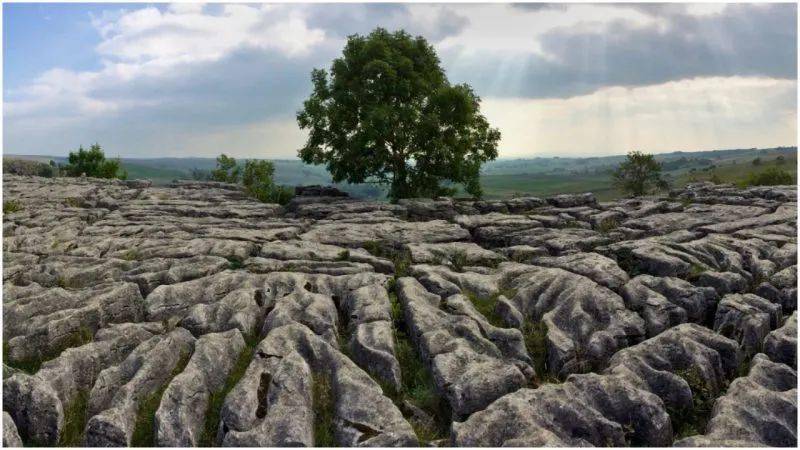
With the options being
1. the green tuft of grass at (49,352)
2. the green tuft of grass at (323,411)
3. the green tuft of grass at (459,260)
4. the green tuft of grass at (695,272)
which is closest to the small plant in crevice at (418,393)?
the green tuft of grass at (323,411)

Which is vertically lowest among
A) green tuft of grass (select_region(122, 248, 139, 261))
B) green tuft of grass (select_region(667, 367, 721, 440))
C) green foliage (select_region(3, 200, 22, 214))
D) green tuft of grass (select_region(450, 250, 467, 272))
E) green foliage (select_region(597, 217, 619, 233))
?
green tuft of grass (select_region(667, 367, 721, 440))

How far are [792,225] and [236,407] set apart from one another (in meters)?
26.8

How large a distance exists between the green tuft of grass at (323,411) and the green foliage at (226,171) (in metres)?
91.7

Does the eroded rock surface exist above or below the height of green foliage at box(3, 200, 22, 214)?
below

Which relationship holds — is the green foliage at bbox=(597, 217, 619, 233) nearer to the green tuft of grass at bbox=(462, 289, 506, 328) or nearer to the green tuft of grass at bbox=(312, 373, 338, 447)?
the green tuft of grass at bbox=(462, 289, 506, 328)

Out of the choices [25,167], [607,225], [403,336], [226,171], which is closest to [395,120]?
[607,225]

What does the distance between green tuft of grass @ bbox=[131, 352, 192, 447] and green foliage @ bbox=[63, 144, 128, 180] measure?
116761mm

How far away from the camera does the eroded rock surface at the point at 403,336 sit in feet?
37.3

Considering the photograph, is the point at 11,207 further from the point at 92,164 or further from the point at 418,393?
the point at 92,164

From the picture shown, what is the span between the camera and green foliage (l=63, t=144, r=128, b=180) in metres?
116

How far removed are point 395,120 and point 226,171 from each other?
5991 cm

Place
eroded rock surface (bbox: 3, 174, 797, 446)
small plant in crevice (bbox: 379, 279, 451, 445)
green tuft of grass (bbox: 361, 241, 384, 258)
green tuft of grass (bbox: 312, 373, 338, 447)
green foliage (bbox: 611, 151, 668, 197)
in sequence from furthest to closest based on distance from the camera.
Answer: green foliage (bbox: 611, 151, 668, 197), green tuft of grass (bbox: 361, 241, 384, 258), small plant in crevice (bbox: 379, 279, 451, 445), eroded rock surface (bbox: 3, 174, 797, 446), green tuft of grass (bbox: 312, 373, 338, 447)

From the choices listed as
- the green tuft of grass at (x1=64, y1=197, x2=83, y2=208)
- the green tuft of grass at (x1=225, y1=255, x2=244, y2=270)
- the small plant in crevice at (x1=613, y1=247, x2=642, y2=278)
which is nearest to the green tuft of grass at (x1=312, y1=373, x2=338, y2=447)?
the green tuft of grass at (x1=225, y1=255, x2=244, y2=270)

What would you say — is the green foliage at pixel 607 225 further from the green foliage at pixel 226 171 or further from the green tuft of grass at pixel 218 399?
the green foliage at pixel 226 171
